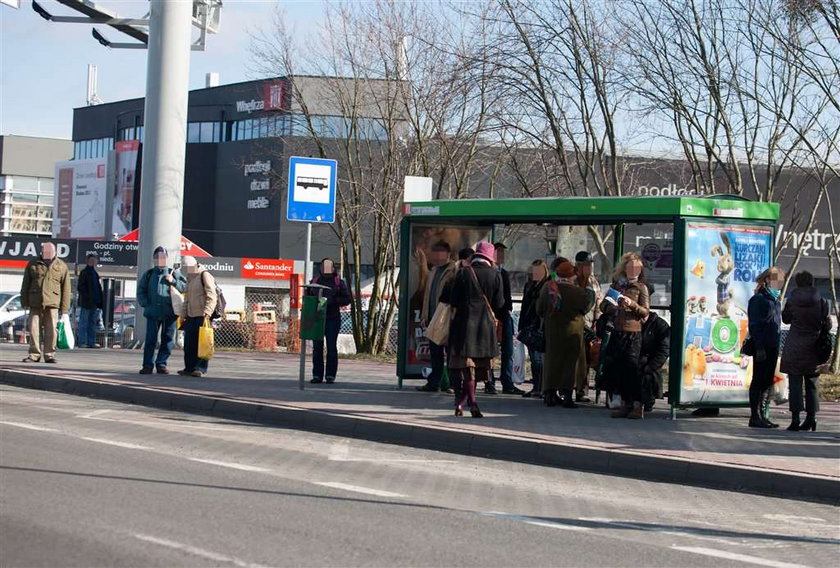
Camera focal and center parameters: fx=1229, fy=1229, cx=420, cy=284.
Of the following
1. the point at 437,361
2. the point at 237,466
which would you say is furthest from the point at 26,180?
the point at 237,466

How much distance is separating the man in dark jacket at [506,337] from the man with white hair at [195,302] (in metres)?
4.00

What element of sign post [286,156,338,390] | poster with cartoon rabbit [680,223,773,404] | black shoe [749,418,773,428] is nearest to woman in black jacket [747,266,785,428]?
black shoe [749,418,773,428]

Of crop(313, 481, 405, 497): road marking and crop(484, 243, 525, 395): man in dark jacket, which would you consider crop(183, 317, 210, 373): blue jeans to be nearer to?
crop(484, 243, 525, 395): man in dark jacket

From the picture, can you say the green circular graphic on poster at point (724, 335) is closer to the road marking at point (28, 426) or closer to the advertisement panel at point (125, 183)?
the road marking at point (28, 426)

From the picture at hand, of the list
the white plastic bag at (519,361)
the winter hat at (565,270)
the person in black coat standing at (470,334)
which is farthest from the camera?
the white plastic bag at (519,361)

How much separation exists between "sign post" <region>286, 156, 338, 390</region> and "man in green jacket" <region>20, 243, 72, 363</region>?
4260 millimetres

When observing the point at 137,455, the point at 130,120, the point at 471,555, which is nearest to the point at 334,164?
the point at 137,455

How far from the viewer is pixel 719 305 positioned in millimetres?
14031

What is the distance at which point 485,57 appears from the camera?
23.3 meters

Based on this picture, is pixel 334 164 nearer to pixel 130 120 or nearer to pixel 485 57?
pixel 485 57

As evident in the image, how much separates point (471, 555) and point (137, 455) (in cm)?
422

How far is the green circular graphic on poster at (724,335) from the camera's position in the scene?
46.1 feet

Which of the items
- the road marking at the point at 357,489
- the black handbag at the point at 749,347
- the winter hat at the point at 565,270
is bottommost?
the road marking at the point at 357,489

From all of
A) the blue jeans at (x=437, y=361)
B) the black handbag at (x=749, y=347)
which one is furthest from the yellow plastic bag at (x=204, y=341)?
the black handbag at (x=749, y=347)
